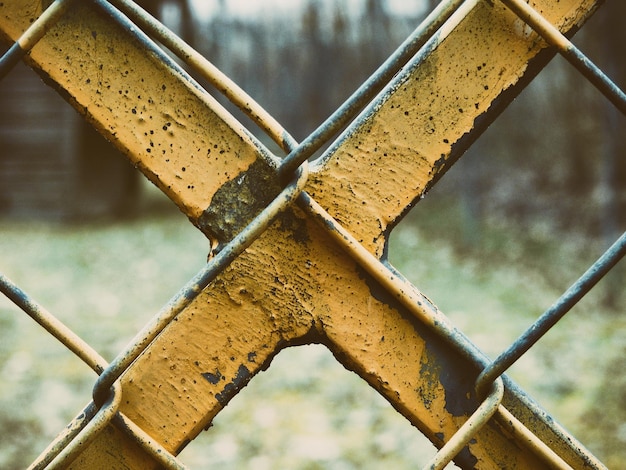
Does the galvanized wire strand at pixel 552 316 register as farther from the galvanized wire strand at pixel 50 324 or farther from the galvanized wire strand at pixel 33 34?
the galvanized wire strand at pixel 33 34

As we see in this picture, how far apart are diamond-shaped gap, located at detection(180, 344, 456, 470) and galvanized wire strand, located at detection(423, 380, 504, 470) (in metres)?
2.45

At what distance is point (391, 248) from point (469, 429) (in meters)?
6.85

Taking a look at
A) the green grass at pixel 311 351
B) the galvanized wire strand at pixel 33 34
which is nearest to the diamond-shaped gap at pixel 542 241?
the green grass at pixel 311 351

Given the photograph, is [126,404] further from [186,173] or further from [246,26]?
[246,26]

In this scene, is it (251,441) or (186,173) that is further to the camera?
(251,441)

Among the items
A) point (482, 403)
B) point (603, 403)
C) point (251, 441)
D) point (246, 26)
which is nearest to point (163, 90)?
point (482, 403)

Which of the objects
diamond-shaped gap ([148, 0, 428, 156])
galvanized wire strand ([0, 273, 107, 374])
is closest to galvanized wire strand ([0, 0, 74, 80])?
galvanized wire strand ([0, 273, 107, 374])

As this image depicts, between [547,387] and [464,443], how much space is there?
3452 millimetres

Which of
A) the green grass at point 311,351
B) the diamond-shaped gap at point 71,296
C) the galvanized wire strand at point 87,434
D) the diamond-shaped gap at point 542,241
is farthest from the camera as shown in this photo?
the diamond-shaped gap at point 542,241

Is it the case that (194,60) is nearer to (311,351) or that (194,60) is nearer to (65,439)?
(65,439)

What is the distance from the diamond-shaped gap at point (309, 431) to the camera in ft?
9.29

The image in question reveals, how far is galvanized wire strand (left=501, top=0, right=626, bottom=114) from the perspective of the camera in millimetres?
492

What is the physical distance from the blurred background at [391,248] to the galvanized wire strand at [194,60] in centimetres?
258

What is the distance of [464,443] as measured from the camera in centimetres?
50
